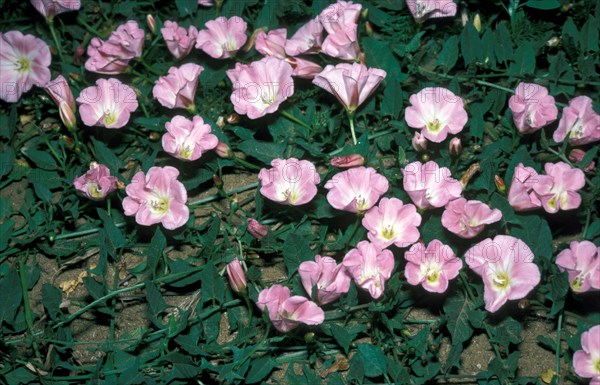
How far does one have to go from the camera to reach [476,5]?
222 centimetres

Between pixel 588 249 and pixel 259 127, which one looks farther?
pixel 259 127

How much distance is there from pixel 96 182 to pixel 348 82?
69cm

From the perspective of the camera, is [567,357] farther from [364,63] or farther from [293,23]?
[293,23]

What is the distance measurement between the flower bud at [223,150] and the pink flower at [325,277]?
17.0 inches

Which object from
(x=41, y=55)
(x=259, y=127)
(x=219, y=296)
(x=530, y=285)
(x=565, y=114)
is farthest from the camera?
(x=41, y=55)

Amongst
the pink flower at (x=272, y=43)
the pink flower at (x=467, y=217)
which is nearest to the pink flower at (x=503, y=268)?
the pink flower at (x=467, y=217)

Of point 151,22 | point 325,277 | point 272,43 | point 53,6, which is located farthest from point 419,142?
point 53,6

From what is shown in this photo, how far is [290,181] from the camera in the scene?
5.73ft

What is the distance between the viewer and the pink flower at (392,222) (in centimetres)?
164

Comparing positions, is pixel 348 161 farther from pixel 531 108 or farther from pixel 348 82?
pixel 531 108

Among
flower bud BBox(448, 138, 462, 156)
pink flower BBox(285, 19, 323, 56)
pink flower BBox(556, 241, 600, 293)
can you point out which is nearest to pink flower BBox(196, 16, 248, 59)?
pink flower BBox(285, 19, 323, 56)

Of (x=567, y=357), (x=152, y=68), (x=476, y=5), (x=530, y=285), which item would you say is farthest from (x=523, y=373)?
(x=152, y=68)

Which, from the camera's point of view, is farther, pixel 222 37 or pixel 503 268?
pixel 222 37

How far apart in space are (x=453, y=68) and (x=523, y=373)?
37.1 inches
